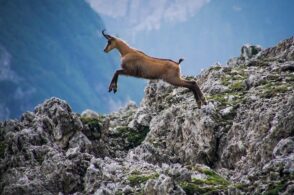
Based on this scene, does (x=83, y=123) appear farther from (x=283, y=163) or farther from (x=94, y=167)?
(x=283, y=163)

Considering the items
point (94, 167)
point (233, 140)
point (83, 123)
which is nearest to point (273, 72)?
point (233, 140)

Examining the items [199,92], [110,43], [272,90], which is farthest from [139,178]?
[272,90]

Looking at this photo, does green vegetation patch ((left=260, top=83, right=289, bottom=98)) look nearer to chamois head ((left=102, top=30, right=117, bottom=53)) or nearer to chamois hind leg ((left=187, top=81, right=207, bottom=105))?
chamois hind leg ((left=187, top=81, right=207, bottom=105))

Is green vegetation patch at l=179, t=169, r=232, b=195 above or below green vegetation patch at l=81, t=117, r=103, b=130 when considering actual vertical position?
below

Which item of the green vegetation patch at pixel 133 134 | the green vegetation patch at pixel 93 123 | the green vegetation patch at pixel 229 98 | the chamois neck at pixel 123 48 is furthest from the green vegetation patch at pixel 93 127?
the green vegetation patch at pixel 229 98

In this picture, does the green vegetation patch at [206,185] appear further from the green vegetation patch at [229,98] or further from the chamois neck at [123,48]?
the green vegetation patch at [229,98]

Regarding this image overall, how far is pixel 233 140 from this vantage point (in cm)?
3250

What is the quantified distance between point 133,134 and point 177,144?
6793mm

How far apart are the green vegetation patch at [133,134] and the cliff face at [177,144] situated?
73 mm

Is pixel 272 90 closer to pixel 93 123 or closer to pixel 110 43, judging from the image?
pixel 110 43

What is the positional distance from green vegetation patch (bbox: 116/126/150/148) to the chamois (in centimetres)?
940

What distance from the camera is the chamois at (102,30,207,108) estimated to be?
33.3 meters

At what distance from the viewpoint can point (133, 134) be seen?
4400 cm

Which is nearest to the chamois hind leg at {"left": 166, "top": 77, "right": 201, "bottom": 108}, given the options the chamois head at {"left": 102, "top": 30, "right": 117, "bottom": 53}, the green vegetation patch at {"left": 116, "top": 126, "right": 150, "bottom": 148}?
the chamois head at {"left": 102, "top": 30, "right": 117, "bottom": 53}
